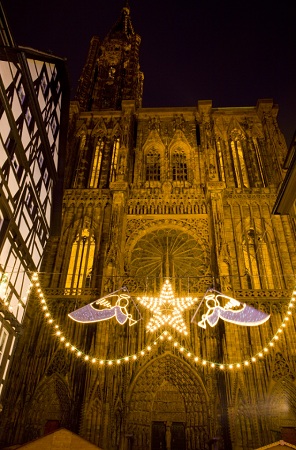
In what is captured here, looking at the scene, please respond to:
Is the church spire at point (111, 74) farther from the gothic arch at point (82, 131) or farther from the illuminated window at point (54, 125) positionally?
the illuminated window at point (54, 125)

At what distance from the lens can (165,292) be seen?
11.6 metres

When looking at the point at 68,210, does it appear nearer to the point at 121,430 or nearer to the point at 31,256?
the point at 31,256

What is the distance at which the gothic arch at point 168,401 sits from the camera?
13.1 m

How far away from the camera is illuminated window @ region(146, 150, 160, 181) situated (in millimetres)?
20625

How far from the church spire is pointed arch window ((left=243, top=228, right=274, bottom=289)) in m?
12.4

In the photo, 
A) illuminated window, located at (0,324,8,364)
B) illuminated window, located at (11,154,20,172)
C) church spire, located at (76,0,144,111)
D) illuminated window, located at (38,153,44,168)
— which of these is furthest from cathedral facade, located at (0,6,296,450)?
illuminated window, located at (11,154,20,172)

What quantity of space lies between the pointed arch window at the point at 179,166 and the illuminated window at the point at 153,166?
873 mm

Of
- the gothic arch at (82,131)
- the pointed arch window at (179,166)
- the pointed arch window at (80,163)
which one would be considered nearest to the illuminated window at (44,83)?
the pointed arch window at (80,163)

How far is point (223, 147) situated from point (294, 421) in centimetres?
1380

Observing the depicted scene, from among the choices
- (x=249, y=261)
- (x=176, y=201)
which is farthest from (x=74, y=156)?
(x=249, y=261)

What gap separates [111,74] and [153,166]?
12.1 metres

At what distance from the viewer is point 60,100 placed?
1816 cm

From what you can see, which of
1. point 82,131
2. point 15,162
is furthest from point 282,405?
point 82,131

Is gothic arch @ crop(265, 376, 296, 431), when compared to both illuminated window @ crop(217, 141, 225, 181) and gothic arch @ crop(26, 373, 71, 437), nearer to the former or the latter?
gothic arch @ crop(26, 373, 71, 437)
